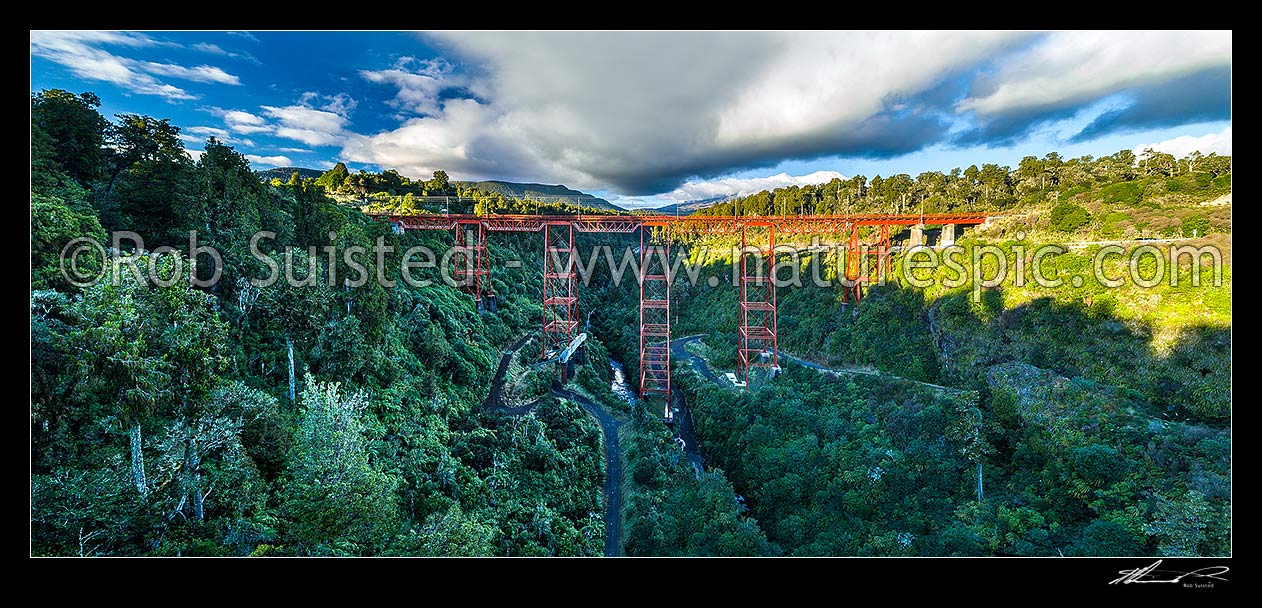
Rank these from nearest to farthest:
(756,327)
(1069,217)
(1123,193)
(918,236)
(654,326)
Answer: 1. (1123,193)
2. (1069,217)
3. (918,236)
4. (756,327)
5. (654,326)

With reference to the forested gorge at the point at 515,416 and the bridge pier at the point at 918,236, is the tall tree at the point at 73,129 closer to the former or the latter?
the forested gorge at the point at 515,416

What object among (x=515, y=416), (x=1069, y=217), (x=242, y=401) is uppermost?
(x=1069, y=217)

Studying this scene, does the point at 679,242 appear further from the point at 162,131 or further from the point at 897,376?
the point at 162,131

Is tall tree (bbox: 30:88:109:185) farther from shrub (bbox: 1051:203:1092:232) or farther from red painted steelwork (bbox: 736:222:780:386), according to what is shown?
shrub (bbox: 1051:203:1092:232)

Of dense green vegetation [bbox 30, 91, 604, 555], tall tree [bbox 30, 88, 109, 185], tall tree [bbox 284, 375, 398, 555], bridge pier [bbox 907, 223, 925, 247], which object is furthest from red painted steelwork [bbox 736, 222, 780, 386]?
tall tree [bbox 30, 88, 109, 185]

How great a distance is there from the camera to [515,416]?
481 inches

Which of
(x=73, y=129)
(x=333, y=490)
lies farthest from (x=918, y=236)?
(x=73, y=129)

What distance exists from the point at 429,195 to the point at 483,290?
12760 mm

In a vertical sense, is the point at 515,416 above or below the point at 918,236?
below

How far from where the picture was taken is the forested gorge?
4.61 metres

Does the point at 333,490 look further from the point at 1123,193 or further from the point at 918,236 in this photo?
the point at 1123,193

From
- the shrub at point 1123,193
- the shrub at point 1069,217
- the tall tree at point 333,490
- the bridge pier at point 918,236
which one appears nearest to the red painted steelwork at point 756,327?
the bridge pier at point 918,236

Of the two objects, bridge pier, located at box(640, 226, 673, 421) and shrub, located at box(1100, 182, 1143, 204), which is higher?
shrub, located at box(1100, 182, 1143, 204)

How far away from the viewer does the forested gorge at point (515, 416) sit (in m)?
4.61
